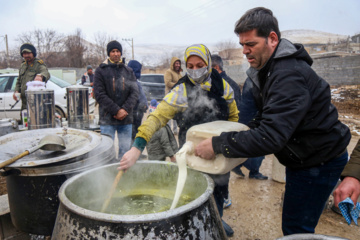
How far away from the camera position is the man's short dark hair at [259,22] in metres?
1.61

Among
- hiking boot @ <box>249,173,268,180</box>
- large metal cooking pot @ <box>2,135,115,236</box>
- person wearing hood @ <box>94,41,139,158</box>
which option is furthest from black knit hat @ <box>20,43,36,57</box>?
hiking boot @ <box>249,173,268,180</box>

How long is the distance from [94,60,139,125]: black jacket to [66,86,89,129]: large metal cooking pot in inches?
37.3

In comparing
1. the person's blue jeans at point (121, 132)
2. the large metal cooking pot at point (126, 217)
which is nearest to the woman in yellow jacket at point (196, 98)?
the large metal cooking pot at point (126, 217)

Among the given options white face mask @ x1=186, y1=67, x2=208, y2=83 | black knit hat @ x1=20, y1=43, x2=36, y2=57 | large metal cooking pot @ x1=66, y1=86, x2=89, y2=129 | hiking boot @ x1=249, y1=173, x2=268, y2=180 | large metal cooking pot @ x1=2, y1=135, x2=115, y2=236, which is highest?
black knit hat @ x1=20, y1=43, x2=36, y2=57

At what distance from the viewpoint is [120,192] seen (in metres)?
2.22

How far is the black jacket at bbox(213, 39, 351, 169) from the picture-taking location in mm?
A: 1463

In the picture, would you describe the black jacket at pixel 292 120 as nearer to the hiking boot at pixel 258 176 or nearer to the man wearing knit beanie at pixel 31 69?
the hiking boot at pixel 258 176

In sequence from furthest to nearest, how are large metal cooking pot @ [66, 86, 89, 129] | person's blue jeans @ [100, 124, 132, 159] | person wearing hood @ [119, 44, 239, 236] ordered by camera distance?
large metal cooking pot @ [66, 86, 89, 129] < person's blue jeans @ [100, 124, 132, 159] < person wearing hood @ [119, 44, 239, 236]

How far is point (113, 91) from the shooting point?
13.7ft

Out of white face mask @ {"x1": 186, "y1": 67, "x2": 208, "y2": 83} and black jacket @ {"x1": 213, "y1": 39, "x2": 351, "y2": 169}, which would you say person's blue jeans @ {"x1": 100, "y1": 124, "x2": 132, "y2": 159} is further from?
black jacket @ {"x1": 213, "y1": 39, "x2": 351, "y2": 169}

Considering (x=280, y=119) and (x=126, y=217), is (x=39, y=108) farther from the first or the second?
(x=280, y=119)

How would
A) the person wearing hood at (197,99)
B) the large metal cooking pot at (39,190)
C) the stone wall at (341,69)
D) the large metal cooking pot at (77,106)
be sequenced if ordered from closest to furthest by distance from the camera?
the large metal cooking pot at (39,190) < the person wearing hood at (197,99) < the large metal cooking pot at (77,106) < the stone wall at (341,69)

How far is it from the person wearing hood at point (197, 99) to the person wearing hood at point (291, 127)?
1.77 ft

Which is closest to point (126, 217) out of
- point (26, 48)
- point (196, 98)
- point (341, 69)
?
point (196, 98)
